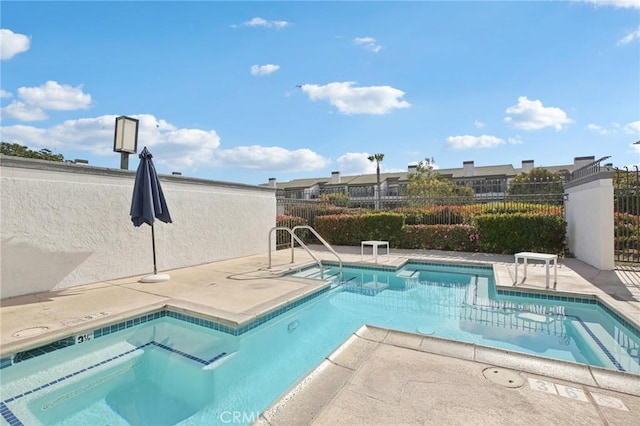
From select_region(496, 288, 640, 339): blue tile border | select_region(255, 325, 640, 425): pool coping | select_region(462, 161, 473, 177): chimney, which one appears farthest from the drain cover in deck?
select_region(462, 161, 473, 177): chimney

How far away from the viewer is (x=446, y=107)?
12398 millimetres


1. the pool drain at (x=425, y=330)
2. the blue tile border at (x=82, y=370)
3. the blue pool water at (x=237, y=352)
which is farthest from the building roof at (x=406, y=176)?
the blue tile border at (x=82, y=370)

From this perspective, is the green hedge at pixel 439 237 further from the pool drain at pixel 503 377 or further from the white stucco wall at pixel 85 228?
the pool drain at pixel 503 377

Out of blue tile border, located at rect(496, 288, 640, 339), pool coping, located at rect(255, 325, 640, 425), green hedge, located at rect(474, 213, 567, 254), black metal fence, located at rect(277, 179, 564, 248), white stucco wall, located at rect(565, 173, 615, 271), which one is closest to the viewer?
pool coping, located at rect(255, 325, 640, 425)

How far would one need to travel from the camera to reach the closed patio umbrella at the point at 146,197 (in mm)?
6555

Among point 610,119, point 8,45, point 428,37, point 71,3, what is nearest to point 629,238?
point 610,119

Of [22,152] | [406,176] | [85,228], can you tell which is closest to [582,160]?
[406,176]

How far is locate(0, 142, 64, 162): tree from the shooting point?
2134 centimetres

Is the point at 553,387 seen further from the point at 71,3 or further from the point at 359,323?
the point at 71,3

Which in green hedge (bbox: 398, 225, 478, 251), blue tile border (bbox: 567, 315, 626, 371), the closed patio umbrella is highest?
the closed patio umbrella

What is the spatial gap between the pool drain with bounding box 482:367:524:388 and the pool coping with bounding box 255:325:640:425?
0.12 m

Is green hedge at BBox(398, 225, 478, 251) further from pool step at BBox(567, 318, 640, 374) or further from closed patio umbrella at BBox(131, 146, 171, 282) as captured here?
closed patio umbrella at BBox(131, 146, 171, 282)

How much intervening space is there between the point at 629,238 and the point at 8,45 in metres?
15.9

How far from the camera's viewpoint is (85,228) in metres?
6.71
